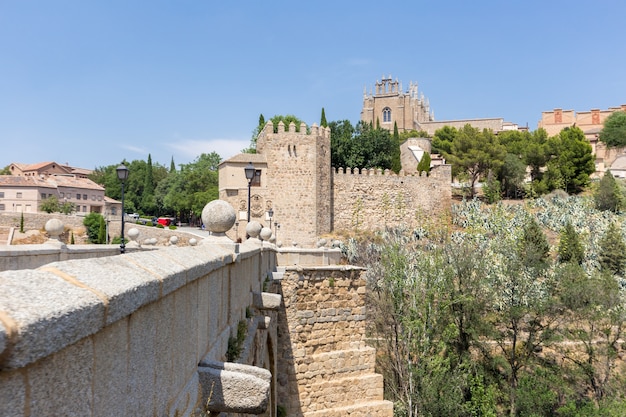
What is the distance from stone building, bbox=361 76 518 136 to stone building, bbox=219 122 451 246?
43834 millimetres

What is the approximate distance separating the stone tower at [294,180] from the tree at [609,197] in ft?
87.4

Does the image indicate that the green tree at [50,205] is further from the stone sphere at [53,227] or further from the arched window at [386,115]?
the arched window at [386,115]

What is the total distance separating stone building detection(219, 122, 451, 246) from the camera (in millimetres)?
31766

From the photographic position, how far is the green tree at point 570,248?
31094 millimetres

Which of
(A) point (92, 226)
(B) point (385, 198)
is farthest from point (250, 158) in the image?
(A) point (92, 226)

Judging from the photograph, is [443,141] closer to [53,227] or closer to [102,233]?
[102,233]

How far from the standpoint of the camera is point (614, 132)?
6312cm

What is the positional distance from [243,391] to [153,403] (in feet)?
3.21

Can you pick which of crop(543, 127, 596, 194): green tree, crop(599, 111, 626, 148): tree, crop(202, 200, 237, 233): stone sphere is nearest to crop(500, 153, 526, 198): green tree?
crop(543, 127, 596, 194): green tree

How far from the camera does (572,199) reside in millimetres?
41531

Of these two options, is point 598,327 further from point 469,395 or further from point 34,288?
point 34,288

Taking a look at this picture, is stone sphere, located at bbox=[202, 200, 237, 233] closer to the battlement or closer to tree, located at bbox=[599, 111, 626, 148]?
the battlement

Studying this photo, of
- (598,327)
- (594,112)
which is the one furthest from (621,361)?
(594,112)

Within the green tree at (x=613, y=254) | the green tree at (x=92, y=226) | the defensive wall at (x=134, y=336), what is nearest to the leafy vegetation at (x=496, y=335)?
the green tree at (x=613, y=254)
